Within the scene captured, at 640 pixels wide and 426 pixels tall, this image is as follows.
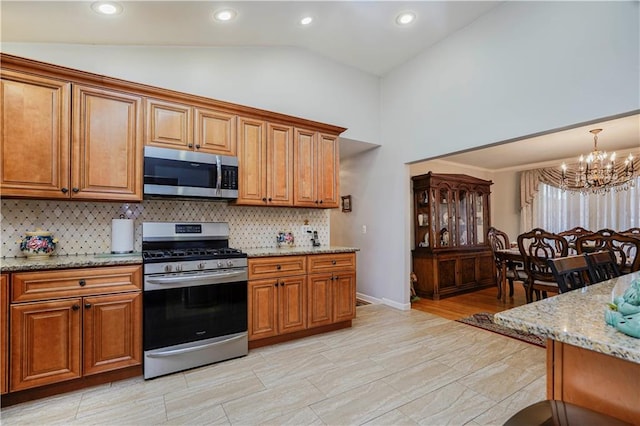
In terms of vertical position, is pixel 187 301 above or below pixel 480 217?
below

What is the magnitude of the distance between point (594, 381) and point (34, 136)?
3350 mm

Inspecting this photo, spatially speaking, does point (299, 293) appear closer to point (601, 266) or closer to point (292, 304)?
point (292, 304)

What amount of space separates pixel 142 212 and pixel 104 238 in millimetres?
366

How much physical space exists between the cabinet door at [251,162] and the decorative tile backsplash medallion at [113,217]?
14.1 inches

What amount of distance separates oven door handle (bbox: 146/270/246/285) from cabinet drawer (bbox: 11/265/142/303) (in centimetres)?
14

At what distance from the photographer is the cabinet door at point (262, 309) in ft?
9.15

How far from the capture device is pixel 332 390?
217cm

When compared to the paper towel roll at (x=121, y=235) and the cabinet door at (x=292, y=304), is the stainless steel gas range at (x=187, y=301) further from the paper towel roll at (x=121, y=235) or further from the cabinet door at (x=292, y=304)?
the cabinet door at (x=292, y=304)

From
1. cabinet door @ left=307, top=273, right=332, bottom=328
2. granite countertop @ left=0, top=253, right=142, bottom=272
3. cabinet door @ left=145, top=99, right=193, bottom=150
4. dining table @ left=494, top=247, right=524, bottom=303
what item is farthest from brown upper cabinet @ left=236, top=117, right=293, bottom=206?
dining table @ left=494, top=247, right=524, bottom=303

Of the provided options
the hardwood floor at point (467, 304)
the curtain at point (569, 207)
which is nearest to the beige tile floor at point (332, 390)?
the hardwood floor at point (467, 304)

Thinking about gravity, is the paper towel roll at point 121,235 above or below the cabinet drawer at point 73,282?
above

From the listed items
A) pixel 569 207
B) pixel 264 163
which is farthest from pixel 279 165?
pixel 569 207

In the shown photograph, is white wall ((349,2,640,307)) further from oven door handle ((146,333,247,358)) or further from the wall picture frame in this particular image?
oven door handle ((146,333,247,358))

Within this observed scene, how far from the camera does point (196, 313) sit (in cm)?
251
